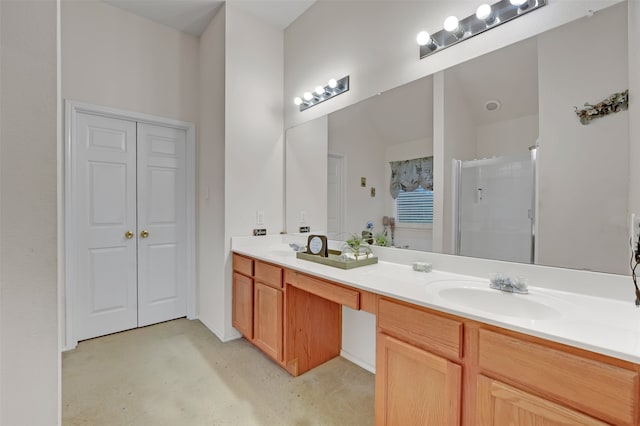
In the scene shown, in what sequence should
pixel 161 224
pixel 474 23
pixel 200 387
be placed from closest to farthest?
pixel 474 23 → pixel 200 387 → pixel 161 224

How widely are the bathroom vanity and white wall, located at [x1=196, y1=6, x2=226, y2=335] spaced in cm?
117

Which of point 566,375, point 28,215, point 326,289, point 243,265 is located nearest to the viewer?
point 566,375

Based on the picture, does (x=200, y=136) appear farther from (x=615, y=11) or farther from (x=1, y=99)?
(x=615, y=11)

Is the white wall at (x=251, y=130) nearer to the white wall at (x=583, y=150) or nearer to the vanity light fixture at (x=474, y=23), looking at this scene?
the vanity light fixture at (x=474, y=23)

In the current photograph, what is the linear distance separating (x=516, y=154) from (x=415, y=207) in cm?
60

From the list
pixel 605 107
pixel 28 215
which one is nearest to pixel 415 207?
pixel 605 107

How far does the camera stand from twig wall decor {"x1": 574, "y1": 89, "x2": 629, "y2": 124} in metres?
1.10

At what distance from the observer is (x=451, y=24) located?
4.99 feet

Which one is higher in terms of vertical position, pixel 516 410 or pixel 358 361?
pixel 516 410

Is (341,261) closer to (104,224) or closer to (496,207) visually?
(496,207)

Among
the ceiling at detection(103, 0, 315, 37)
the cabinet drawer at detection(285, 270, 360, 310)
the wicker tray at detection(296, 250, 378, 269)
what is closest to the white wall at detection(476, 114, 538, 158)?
the wicker tray at detection(296, 250, 378, 269)

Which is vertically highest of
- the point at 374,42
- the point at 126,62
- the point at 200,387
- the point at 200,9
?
the point at 200,9

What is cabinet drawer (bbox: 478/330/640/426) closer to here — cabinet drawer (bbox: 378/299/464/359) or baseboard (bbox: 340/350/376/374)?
cabinet drawer (bbox: 378/299/464/359)

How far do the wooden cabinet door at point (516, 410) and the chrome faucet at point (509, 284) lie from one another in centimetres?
46
